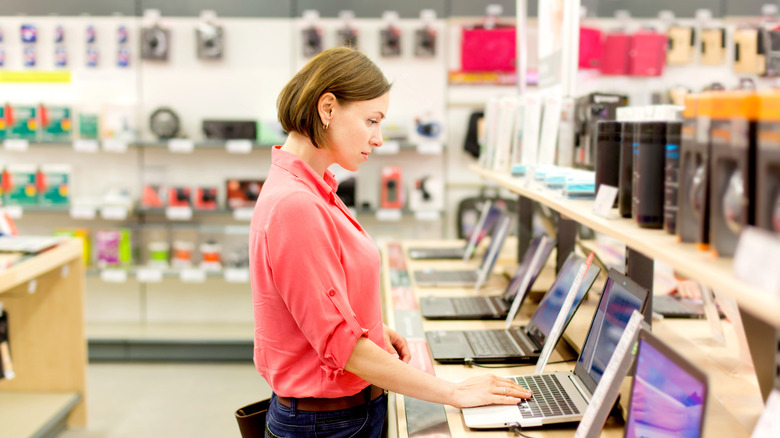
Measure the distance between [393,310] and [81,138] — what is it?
10.7ft

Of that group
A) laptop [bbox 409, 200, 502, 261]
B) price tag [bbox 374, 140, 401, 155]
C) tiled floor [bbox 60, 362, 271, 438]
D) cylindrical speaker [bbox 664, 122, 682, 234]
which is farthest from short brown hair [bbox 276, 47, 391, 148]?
price tag [bbox 374, 140, 401, 155]

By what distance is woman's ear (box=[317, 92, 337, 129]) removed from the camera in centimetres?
160

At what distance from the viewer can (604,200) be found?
166 centimetres

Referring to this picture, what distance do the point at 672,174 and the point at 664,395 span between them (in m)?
0.39

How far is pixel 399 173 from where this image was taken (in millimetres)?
5027

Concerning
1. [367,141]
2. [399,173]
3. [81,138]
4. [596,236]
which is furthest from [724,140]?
[81,138]

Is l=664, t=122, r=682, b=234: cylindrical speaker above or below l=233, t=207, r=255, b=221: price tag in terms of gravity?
above

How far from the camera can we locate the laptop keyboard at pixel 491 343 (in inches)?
88.4

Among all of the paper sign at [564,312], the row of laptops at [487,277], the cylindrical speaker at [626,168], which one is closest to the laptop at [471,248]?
the row of laptops at [487,277]

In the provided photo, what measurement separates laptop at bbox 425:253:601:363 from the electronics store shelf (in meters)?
0.53

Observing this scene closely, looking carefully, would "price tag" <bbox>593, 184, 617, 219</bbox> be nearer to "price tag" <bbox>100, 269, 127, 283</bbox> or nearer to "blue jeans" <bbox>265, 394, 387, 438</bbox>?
"blue jeans" <bbox>265, 394, 387, 438</bbox>

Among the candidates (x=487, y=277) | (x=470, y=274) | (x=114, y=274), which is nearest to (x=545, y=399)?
(x=487, y=277)

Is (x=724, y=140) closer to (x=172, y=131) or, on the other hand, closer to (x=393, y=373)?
(x=393, y=373)

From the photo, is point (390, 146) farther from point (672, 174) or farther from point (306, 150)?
point (672, 174)
